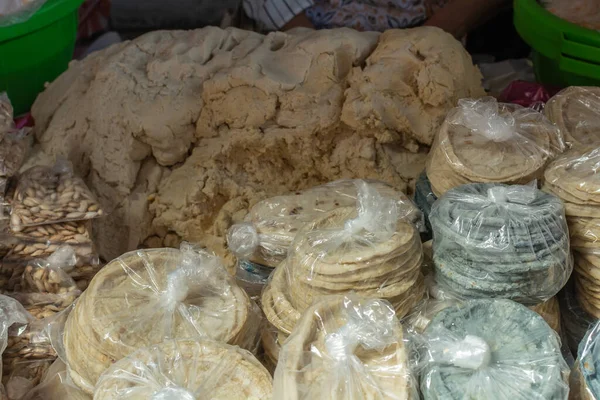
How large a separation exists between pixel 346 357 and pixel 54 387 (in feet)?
3.01

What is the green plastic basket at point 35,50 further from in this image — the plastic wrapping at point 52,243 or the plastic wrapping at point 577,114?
the plastic wrapping at point 577,114

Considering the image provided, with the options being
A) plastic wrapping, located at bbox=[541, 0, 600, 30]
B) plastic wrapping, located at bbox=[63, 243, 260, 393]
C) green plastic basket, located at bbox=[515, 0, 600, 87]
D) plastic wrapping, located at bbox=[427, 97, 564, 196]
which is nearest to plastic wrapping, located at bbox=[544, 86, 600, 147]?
plastic wrapping, located at bbox=[427, 97, 564, 196]

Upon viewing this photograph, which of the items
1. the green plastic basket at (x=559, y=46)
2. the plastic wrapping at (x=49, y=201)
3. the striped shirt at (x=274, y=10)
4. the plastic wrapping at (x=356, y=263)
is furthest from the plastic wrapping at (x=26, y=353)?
the striped shirt at (x=274, y=10)

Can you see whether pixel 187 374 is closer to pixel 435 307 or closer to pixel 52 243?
pixel 435 307

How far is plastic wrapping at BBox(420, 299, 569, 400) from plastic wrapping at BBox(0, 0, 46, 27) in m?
2.07

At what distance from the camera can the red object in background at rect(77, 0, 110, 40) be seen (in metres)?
3.79

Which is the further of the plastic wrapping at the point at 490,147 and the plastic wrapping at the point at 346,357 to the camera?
the plastic wrapping at the point at 490,147

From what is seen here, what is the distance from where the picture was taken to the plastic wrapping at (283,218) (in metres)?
2.09

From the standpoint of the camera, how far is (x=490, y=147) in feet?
6.50

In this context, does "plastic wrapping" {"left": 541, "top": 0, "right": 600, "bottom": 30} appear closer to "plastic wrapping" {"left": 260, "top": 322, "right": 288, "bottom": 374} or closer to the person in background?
the person in background

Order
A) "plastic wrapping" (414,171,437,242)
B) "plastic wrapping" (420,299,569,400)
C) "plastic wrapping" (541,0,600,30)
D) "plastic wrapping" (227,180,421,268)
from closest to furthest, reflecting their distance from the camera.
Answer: "plastic wrapping" (420,299,569,400) → "plastic wrapping" (227,180,421,268) → "plastic wrapping" (414,171,437,242) → "plastic wrapping" (541,0,600,30)

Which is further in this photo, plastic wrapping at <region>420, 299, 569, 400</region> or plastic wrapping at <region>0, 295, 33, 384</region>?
plastic wrapping at <region>0, 295, 33, 384</region>

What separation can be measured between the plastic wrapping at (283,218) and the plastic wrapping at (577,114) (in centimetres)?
50

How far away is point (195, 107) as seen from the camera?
103 inches
